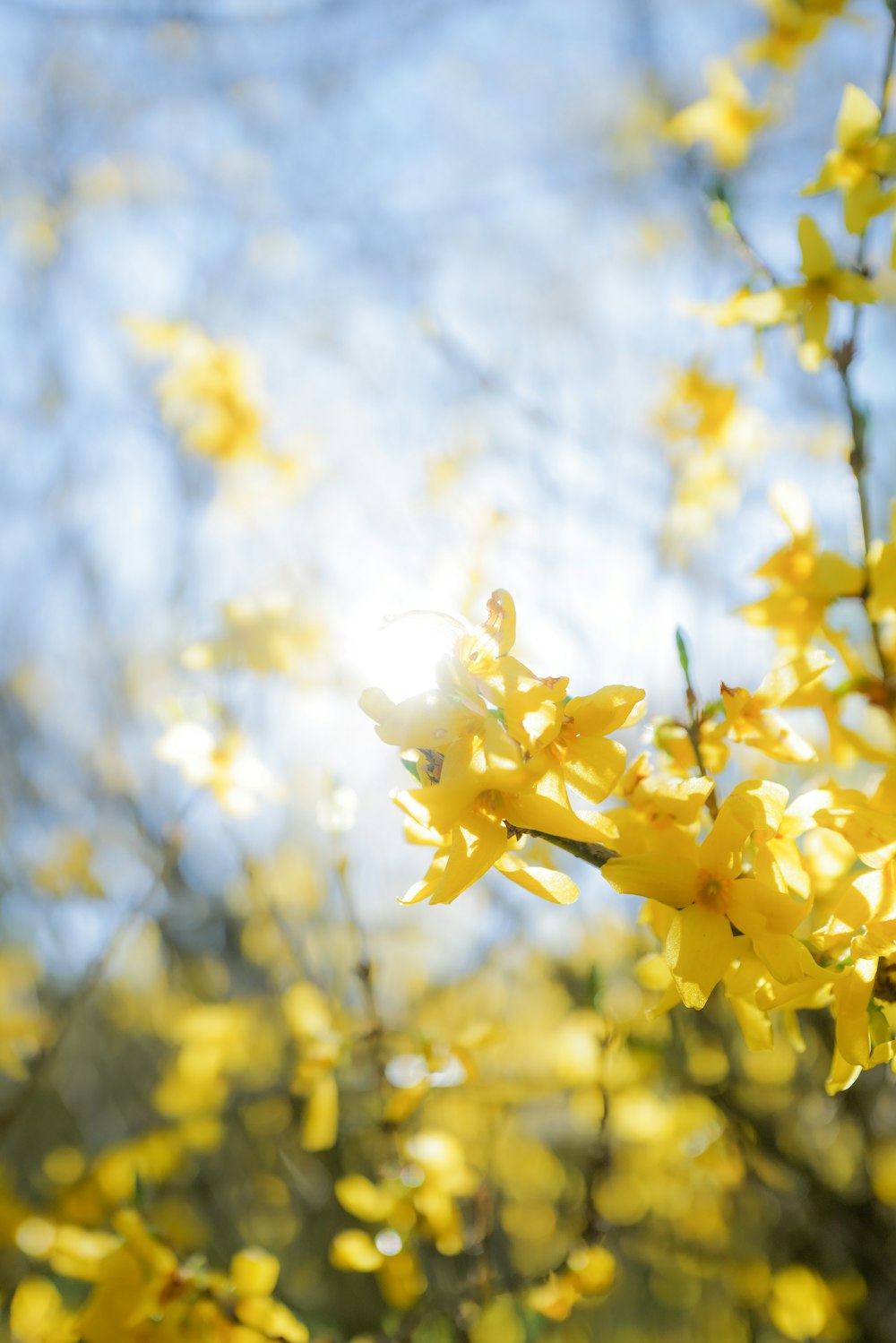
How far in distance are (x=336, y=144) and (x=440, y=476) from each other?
9.43 ft

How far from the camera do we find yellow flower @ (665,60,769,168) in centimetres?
301

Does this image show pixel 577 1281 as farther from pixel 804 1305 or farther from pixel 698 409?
pixel 698 409

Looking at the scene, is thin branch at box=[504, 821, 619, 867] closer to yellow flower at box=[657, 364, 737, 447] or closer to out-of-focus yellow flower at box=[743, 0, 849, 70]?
yellow flower at box=[657, 364, 737, 447]

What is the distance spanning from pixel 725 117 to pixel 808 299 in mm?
2202

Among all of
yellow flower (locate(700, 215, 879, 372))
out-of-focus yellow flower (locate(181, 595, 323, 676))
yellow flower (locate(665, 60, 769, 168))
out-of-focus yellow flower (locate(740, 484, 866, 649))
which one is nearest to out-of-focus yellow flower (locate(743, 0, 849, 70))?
yellow flower (locate(665, 60, 769, 168))

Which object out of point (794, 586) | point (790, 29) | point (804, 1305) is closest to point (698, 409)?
point (790, 29)

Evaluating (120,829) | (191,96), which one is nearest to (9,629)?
(120,829)

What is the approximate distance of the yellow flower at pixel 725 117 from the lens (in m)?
3.01

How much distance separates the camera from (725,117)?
3.04m

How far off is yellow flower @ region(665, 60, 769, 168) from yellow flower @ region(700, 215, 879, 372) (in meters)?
2.13

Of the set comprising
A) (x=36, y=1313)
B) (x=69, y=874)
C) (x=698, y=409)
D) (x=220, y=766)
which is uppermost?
(x=698, y=409)

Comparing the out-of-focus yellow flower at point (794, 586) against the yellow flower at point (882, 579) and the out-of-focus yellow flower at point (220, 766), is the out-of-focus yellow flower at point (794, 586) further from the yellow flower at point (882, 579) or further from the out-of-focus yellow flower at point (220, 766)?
the out-of-focus yellow flower at point (220, 766)

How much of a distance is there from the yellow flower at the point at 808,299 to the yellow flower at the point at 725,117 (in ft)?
6.99

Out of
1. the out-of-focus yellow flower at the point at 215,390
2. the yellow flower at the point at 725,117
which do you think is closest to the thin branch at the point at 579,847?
the out-of-focus yellow flower at the point at 215,390
